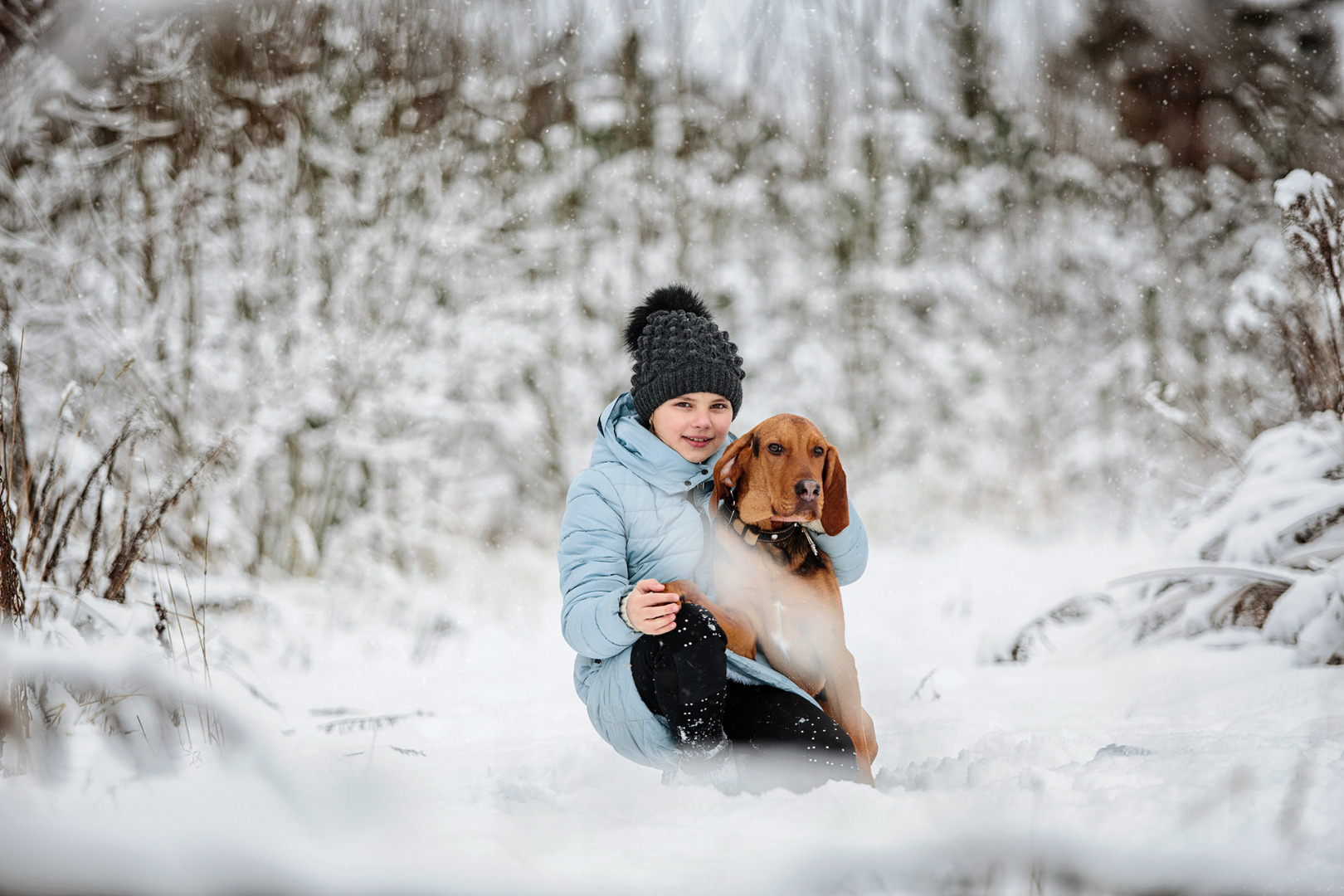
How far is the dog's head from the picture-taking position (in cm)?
142

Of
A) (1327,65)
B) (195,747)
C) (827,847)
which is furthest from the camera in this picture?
(1327,65)

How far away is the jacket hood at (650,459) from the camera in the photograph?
5.08 feet

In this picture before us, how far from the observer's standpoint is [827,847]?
3.31 feet

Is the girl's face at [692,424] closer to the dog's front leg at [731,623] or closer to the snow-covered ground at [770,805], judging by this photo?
the dog's front leg at [731,623]

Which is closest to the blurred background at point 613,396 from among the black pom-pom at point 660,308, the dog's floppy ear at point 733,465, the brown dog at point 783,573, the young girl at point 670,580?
the young girl at point 670,580

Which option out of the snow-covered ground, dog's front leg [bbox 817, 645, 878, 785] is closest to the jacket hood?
dog's front leg [bbox 817, 645, 878, 785]

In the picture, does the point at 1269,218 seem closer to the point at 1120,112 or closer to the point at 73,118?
the point at 1120,112

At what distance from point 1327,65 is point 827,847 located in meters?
5.68

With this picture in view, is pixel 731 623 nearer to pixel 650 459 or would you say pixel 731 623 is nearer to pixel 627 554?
pixel 627 554

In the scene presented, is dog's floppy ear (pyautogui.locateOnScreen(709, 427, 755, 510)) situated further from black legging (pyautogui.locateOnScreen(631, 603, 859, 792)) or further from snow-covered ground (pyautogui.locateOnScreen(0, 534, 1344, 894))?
snow-covered ground (pyautogui.locateOnScreen(0, 534, 1344, 894))

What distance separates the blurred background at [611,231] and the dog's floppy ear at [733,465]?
372 centimetres

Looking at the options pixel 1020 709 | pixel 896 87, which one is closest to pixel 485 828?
pixel 1020 709

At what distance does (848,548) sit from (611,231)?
15.0 ft

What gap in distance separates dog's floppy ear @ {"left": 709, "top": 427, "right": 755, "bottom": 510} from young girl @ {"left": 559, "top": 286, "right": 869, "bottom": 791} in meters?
0.07
